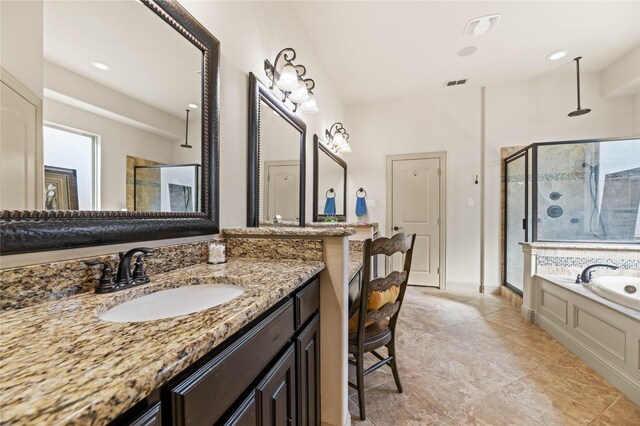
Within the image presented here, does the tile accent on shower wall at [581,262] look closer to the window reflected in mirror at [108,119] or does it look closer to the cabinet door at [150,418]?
the window reflected in mirror at [108,119]

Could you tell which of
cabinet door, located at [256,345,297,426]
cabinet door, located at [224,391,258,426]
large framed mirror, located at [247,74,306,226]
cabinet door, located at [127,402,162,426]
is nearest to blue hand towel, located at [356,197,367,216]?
large framed mirror, located at [247,74,306,226]

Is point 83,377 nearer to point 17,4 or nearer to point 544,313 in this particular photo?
point 17,4

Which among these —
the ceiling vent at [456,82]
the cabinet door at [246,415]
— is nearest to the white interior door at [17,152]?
the cabinet door at [246,415]

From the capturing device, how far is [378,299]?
133 centimetres

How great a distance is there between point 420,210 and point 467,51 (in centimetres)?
202

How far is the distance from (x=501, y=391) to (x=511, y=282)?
2225mm

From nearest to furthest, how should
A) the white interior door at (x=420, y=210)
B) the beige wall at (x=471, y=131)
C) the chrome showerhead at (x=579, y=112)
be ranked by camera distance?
1. the chrome showerhead at (x=579, y=112)
2. the beige wall at (x=471, y=131)
3. the white interior door at (x=420, y=210)

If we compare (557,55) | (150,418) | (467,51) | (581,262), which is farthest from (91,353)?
(557,55)

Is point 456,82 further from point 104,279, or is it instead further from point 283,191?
point 104,279

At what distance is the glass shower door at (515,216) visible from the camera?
3.13 m

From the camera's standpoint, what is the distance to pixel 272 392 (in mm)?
740

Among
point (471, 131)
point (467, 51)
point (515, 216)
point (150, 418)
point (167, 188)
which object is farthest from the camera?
point (471, 131)

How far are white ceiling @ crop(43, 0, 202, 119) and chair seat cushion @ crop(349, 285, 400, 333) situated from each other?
1.21 meters

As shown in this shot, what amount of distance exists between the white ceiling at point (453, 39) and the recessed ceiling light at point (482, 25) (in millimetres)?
51
